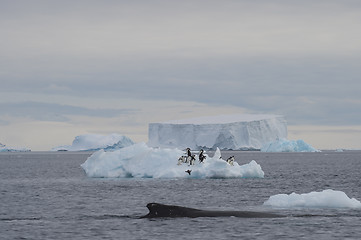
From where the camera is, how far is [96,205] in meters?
38.4

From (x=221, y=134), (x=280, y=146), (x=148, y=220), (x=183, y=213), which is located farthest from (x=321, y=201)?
(x=221, y=134)

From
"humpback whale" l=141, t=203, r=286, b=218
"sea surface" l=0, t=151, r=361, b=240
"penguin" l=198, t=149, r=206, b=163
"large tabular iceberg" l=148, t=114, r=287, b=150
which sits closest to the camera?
"sea surface" l=0, t=151, r=361, b=240

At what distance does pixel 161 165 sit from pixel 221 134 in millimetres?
111999

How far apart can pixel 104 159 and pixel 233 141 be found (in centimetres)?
11132

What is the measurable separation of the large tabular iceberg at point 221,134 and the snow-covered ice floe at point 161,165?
10888 centimetres

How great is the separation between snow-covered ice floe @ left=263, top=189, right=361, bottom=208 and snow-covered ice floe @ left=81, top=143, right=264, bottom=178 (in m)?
28.5

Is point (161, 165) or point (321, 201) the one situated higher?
point (161, 165)

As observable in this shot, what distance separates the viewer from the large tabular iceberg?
176250mm

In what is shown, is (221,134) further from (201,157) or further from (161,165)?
(201,157)

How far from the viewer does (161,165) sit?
218ft

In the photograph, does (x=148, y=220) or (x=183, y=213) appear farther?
(x=183, y=213)

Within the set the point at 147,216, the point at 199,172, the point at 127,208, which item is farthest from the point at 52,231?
the point at 199,172

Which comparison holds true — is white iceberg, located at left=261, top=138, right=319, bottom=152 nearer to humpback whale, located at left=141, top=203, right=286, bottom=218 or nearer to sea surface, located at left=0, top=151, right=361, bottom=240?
sea surface, located at left=0, top=151, right=361, bottom=240

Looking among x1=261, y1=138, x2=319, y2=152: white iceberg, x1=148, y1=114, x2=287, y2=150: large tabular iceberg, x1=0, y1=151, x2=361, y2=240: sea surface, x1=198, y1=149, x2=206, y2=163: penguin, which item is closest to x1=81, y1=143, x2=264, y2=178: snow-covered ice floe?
x1=198, y1=149, x2=206, y2=163: penguin
